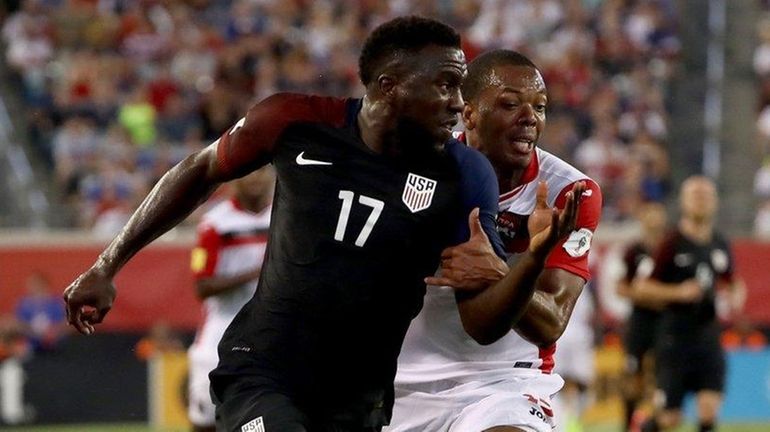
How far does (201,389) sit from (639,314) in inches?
208

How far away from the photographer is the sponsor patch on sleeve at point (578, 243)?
5.89m

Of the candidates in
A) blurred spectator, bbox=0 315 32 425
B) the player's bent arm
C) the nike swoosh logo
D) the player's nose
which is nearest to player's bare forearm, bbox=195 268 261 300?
the player's bent arm

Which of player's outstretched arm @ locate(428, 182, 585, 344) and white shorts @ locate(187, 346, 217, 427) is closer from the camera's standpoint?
player's outstretched arm @ locate(428, 182, 585, 344)

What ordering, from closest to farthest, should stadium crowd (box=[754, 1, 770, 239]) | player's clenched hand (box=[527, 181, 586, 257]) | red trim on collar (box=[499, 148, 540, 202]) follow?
1. player's clenched hand (box=[527, 181, 586, 257])
2. red trim on collar (box=[499, 148, 540, 202])
3. stadium crowd (box=[754, 1, 770, 239])

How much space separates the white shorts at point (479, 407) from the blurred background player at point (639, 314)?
742 cm

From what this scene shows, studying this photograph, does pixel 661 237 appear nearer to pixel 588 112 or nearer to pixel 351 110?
pixel 588 112

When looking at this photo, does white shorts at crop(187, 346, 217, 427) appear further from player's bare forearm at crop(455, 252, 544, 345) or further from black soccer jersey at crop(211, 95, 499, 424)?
player's bare forearm at crop(455, 252, 544, 345)

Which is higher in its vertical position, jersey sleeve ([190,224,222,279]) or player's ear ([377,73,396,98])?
player's ear ([377,73,396,98])

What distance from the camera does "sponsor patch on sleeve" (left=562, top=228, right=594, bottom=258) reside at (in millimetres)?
5895

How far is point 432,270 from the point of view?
530cm

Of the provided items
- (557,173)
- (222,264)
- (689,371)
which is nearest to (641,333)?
(689,371)

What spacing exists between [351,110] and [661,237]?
28.6 feet

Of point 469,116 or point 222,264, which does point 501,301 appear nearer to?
point 469,116

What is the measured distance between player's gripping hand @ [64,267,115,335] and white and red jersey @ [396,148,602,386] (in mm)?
1280
